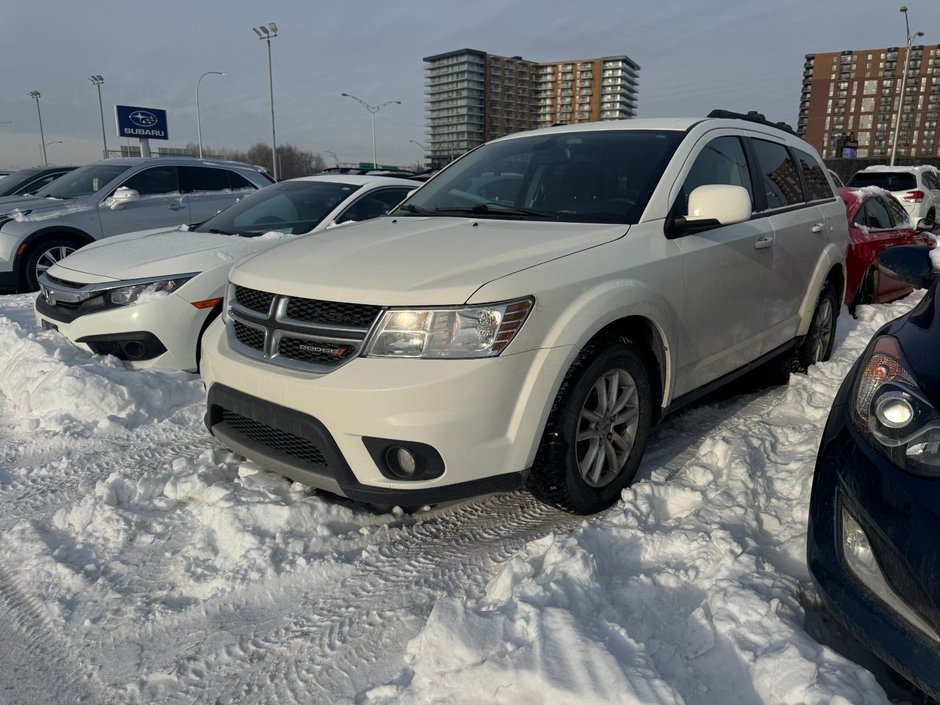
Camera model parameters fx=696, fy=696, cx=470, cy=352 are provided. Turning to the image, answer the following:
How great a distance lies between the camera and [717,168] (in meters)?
3.81

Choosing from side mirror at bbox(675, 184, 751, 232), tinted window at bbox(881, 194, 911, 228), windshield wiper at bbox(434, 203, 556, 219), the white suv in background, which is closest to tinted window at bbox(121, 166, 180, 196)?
windshield wiper at bbox(434, 203, 556, 219)

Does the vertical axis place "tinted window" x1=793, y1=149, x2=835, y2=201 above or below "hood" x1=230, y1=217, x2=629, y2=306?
above

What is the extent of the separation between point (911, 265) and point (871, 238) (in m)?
5.21

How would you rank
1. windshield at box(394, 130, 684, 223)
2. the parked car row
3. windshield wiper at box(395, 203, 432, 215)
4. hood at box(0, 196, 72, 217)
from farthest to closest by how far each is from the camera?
1. hood at box(0, 196, 72, 217)
2. windshield wiper at box(395, 203, 432, 215)
3. windshield at box(394, 130, 684, 223)
4. the parked car row

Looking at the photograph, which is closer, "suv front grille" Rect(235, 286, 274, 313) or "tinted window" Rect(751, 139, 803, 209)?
"suv front grille" Rect(235, 286, 274, 313)

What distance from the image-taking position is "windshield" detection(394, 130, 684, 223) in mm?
3357

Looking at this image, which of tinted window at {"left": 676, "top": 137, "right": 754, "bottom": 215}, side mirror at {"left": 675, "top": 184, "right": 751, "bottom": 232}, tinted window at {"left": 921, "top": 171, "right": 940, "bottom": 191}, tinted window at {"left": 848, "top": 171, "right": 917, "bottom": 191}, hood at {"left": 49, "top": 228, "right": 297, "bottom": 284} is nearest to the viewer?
side mirror at {"left": 675, "top": 184, "right": 751, "bottom": 232}

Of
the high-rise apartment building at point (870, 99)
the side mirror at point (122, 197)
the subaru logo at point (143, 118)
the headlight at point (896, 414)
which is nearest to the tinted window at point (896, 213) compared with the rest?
the headlight at point (896, 414)

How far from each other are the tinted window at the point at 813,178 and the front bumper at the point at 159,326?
424 cm

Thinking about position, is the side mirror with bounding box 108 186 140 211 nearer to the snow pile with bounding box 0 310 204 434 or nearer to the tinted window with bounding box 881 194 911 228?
the snow pile with bounding box 0 310 204 434

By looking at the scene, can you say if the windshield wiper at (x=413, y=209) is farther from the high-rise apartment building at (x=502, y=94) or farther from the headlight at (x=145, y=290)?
the high-rise apartment building at (x=502, y=94)

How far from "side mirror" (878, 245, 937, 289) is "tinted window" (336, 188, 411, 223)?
3.84 m

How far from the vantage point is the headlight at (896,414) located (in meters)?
1.80

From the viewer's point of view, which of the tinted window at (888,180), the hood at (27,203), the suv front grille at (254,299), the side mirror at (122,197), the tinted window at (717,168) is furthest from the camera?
the tinted window at (888,180)
